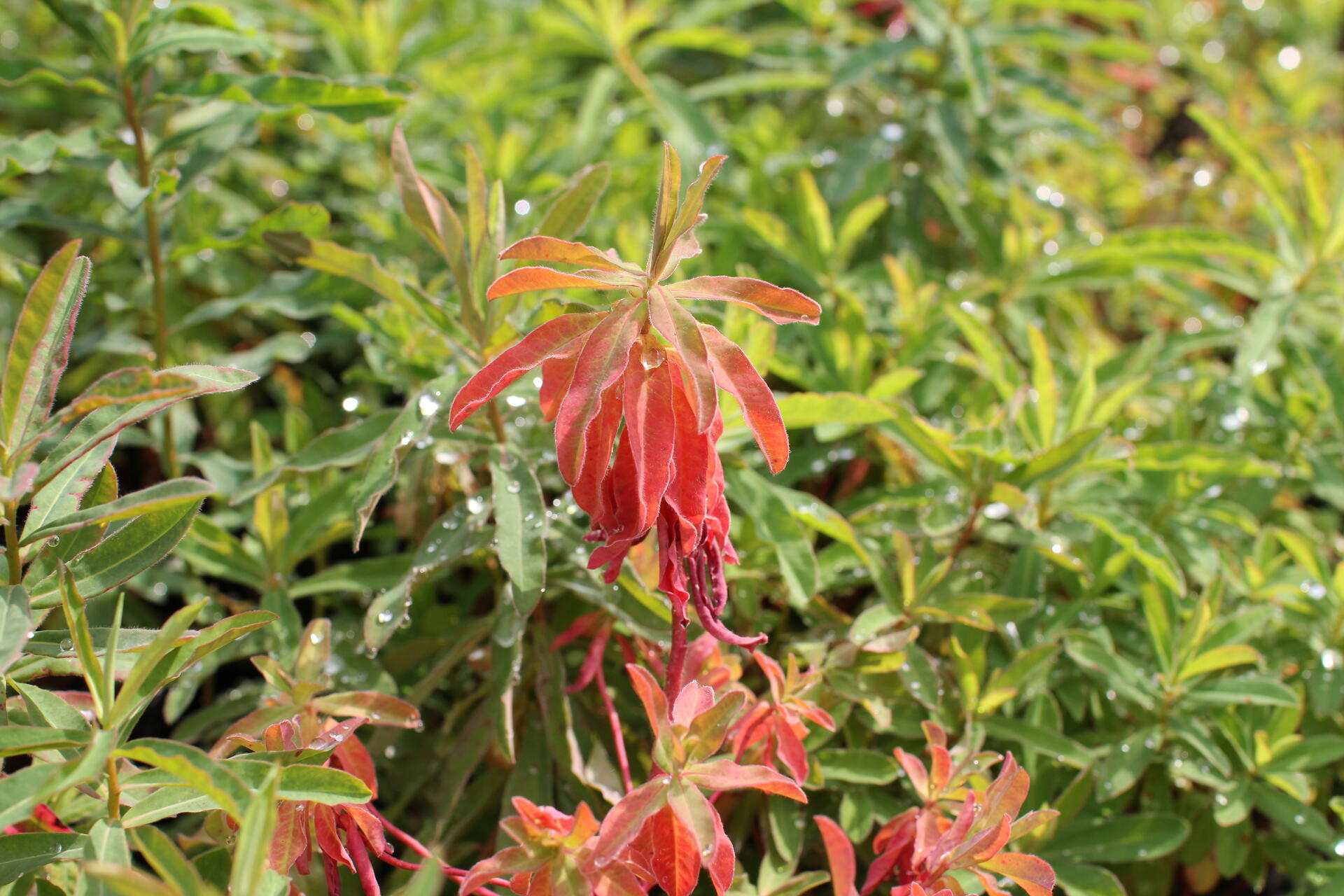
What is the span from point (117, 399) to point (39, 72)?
3.24 feet

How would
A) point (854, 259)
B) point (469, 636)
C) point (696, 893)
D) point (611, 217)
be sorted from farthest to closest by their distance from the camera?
point (854, 259), point (611, 217), point (469, 636), point (696, 893)

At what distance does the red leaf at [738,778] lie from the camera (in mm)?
979

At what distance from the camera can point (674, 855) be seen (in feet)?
3.27

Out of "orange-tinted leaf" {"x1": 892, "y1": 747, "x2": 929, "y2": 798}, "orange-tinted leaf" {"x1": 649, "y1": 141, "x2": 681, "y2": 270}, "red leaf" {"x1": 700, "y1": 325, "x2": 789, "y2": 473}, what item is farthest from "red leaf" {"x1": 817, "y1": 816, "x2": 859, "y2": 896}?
"orange-tinted leaf" {"x1": 649, "y1": 141, "x2": 681, "y2": 270}

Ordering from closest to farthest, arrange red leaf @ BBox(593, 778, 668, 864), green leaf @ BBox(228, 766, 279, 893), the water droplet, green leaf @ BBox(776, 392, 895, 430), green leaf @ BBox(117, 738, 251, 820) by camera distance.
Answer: green leaf @ BBox(228, 766, 279, 893) < green leaf @ BBox(117, 738, 251, 820) < red leaf @ BBox(593, 778, 668, 864) < the water droplet < green leaf @ BBox(776, 392, 895, 430)

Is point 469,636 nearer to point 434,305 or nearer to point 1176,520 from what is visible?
point 434,305

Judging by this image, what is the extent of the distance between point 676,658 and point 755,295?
0.39 m

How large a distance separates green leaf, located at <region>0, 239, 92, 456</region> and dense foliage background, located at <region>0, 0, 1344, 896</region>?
120mm

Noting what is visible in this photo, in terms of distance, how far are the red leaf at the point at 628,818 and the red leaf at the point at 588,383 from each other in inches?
12.2

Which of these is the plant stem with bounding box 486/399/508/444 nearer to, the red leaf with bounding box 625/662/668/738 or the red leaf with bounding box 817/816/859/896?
the red leaf with bounding box 625/662/668/738

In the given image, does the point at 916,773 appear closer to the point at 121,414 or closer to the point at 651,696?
the point at 651,696

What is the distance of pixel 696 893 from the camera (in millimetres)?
1277

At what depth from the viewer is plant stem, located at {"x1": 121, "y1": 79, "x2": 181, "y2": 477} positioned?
160 cm

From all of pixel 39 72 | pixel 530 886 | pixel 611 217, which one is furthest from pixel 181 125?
pixel 530 886
